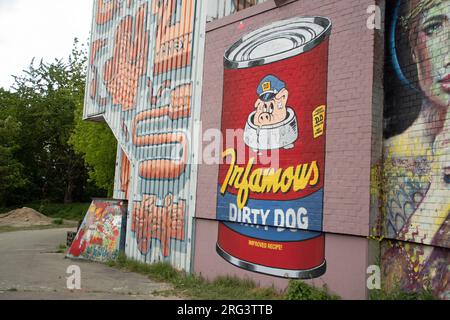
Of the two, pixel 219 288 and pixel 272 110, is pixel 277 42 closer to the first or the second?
pixel 272 110

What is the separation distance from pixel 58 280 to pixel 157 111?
16.4 ft

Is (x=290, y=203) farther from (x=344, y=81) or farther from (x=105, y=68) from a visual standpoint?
(x=105, y=68)

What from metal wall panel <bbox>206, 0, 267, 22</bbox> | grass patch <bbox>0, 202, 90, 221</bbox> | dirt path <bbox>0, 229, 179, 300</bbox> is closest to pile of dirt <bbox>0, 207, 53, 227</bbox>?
grass patch <bbox>0, 202, 90, 221</bbox>

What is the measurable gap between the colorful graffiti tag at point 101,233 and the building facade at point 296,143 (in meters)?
0.59

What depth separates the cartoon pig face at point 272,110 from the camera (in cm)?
882

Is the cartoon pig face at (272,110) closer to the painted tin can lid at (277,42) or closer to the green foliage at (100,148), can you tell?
the painted tin can lid at (277,42)

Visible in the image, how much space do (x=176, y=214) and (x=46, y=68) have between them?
33581mm

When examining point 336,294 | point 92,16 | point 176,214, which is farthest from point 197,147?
point 92,16

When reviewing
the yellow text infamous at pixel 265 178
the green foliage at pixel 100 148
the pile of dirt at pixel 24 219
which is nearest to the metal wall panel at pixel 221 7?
the yellow text infamous at pixel 265 178

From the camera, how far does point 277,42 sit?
9.08 meters

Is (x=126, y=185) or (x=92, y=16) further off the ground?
(x=92, y=16)

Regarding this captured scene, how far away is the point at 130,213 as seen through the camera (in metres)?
13.0

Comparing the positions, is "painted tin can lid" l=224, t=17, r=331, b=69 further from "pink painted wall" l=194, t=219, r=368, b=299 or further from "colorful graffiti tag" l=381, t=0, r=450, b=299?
"pink painted wall" l=194, t=219, r=368, b=299

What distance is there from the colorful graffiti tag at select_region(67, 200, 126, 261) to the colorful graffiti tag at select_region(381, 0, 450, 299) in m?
8.35
